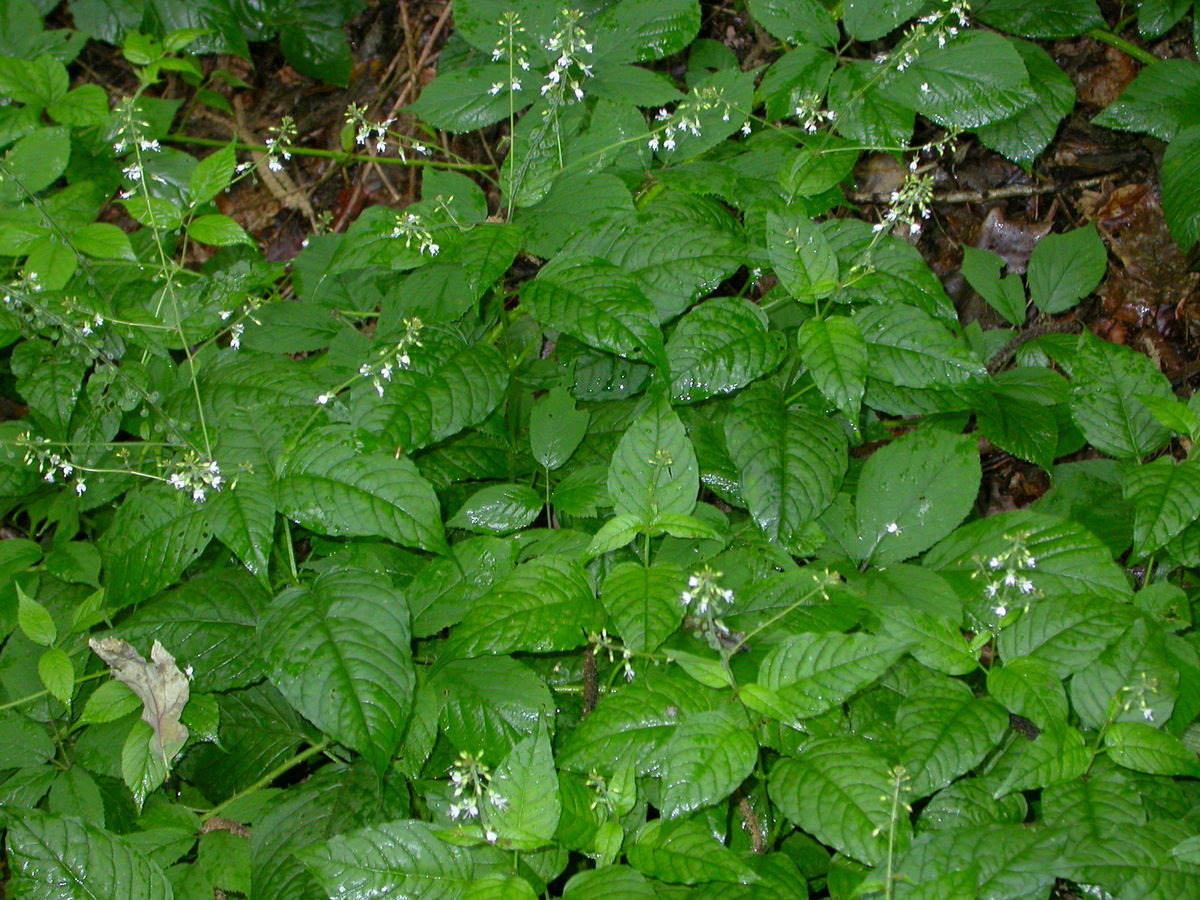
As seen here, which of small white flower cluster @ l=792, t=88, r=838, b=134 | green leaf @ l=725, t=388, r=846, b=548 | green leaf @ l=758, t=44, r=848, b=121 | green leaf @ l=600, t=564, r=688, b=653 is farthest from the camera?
green leaf @ l=758, t=44, r=848, b=121

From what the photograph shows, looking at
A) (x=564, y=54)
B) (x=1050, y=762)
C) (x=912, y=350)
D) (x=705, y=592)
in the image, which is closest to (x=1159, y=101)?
(x=912, y=350)

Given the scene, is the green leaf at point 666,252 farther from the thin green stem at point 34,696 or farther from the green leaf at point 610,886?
the thin green stem at point 34,696

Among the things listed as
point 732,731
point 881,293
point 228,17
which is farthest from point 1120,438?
point 228,17

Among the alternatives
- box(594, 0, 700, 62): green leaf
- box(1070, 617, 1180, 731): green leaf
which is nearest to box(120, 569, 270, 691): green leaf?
box(1070, 617, 1180, 731): green leaf

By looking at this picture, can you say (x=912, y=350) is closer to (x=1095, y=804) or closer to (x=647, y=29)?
(x=1095, y=804)

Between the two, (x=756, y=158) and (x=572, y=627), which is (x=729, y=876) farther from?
(x=756, y=158)

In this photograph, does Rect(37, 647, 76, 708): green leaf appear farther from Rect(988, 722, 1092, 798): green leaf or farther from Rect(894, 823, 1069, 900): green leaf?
Rect(988, 722, 1092, 798): green leaf
